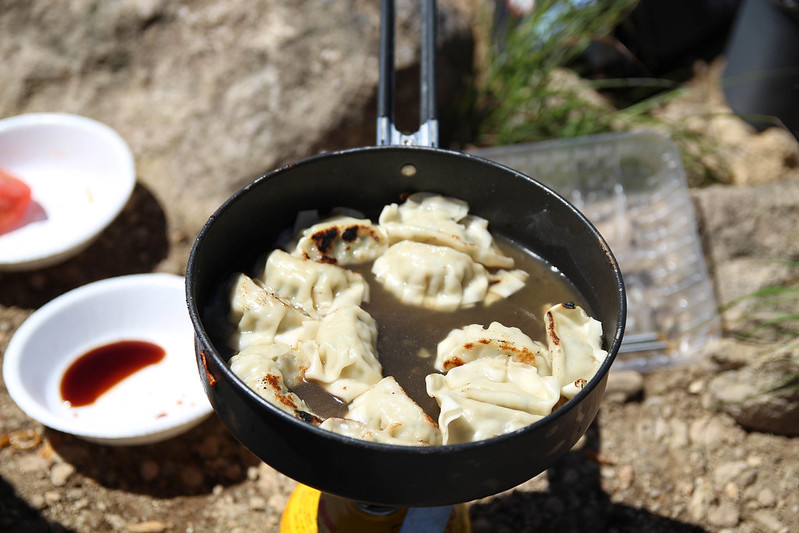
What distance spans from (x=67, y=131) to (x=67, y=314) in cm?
156

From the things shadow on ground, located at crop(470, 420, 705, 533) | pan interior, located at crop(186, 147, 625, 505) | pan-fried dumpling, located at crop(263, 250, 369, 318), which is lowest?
shadow on ground, located at crop(470, 420, 705, 533)

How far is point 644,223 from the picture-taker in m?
4.48

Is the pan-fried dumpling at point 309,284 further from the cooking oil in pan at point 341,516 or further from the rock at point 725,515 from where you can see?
the rock at point 725,515

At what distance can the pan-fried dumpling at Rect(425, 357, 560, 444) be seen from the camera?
6.52ft

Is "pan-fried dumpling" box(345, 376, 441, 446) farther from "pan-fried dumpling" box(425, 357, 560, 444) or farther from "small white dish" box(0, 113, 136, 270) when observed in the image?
"small white dish" box(0, 113, 136, 270)

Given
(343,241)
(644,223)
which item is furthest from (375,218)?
(644,223)

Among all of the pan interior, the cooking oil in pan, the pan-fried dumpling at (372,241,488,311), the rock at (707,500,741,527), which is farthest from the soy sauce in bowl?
the rock at (707,500,741,527)

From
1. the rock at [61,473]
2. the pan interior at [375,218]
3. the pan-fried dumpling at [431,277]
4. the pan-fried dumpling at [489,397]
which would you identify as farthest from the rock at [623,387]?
the rock at [61,473]

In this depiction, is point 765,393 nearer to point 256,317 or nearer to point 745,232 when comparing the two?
point 745,232

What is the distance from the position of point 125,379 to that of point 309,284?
62.0 inches

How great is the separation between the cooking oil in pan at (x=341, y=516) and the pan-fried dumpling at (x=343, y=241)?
0.89m

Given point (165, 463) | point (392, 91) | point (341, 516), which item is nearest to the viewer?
point (392, 91)

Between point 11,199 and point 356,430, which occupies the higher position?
point 356,430

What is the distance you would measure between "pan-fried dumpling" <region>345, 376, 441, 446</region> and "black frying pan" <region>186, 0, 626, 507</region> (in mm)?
192
